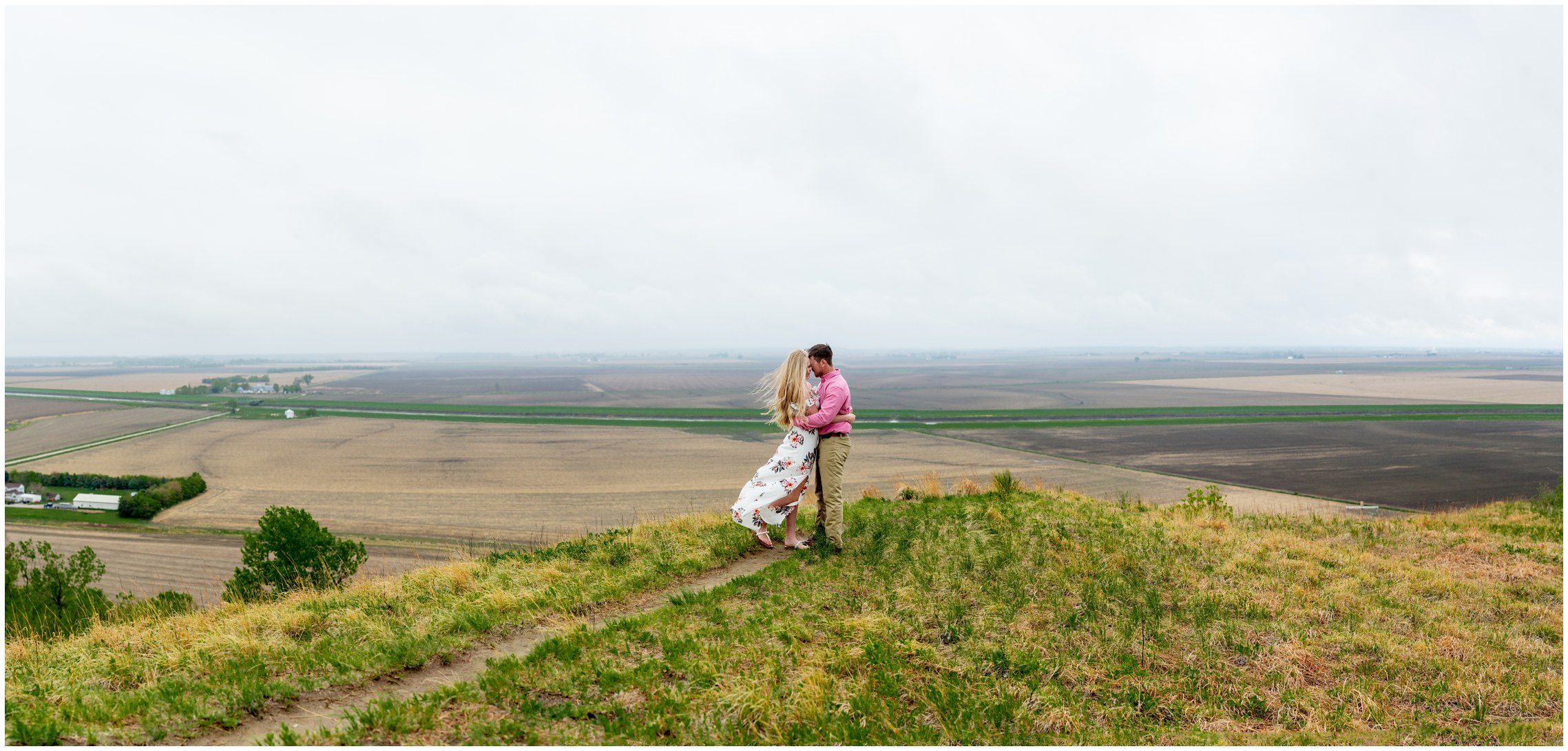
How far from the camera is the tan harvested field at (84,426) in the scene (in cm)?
6662

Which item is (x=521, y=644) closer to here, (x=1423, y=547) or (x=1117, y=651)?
(x=1117, y=651)

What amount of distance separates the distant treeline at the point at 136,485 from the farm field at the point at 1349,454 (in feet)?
207

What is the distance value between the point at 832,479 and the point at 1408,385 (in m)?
170

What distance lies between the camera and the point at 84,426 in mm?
81500

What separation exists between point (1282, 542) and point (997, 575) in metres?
5.35

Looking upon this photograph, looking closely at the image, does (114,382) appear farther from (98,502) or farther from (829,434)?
(829,434)

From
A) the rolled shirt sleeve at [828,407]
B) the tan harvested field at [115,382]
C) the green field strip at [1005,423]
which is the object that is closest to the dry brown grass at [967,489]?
the rolled shirt sleeve at [828,407]

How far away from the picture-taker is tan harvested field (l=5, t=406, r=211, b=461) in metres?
66.6

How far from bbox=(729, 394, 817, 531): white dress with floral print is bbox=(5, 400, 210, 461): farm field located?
83.1 metres

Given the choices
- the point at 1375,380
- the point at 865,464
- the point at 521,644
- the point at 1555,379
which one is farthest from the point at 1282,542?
the point at 1555,379

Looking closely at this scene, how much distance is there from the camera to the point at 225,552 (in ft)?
103

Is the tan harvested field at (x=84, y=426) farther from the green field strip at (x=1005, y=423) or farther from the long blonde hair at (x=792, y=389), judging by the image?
the long blonde hair at (x=792, y=389)

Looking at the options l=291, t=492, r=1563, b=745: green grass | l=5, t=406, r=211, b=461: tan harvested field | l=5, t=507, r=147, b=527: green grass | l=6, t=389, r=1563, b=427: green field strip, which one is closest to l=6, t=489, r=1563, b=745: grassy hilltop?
l=291, t=492, r=1563, b=745: green grass

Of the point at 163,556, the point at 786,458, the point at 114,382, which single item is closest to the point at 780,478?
the point at 786,458
